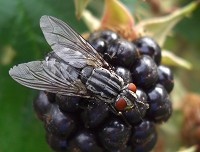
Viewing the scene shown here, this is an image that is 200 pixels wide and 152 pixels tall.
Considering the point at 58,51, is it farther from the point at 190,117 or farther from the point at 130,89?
the point at 190,117

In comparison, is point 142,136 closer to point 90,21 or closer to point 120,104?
point 120,104

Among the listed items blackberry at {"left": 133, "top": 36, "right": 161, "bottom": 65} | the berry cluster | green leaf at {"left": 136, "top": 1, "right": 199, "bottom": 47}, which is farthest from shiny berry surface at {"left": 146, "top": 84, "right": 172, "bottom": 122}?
green leaf at {"left": 136, "top": 1, "right": 199, "bottom": 47}

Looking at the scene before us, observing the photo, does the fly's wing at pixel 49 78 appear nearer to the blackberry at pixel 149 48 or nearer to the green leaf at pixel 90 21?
the blackberry at pixel 149 48

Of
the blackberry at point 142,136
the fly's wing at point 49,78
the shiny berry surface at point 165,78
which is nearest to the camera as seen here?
the fly's wing at point 49,78

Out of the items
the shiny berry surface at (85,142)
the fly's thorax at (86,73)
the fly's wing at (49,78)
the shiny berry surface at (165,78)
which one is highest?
the fly's wing at (49,78)

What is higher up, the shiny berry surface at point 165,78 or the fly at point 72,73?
the fly at point 72,73

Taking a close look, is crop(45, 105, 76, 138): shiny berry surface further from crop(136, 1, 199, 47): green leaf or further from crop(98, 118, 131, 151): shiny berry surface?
crop(136, 1, 199, 47): green leaf

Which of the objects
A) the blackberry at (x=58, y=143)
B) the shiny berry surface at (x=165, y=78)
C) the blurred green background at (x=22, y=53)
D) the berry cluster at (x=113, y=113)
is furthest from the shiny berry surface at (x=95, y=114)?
the blurred green background at (x=22, y=53)

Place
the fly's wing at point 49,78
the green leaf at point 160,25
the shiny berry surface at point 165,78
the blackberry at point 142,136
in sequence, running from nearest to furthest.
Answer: the fly's wing at point 49,78
the blackberry at point 142,136
the shiny berry surface at point 165,78
the green leaf at point 160,25
